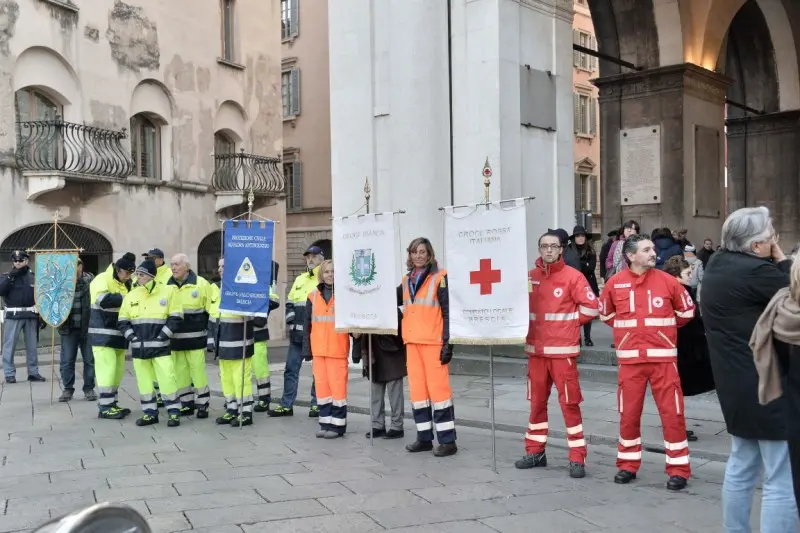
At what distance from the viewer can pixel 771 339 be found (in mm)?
3807

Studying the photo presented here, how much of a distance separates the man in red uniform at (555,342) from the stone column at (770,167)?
1461cm

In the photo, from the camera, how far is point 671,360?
6457mm

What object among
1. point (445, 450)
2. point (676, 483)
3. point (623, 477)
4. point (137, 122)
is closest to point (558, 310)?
point (623, 477)

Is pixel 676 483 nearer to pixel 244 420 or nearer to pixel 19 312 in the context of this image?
pixel 244 420

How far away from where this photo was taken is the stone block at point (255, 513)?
19.0 feet


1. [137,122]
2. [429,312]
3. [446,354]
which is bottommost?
[446,354]

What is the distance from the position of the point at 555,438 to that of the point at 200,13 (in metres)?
20.4

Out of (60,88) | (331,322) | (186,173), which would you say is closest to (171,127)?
(186,173)

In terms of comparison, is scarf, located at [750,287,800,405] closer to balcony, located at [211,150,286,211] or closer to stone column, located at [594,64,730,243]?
stone column, located at [594,64,730,243]

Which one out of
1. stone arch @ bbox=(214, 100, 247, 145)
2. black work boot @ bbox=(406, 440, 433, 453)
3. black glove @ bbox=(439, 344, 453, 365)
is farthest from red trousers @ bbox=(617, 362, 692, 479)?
stone arch @ bbox=(214, 100, 247, 145)

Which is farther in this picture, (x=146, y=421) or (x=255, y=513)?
(x=146, y=421)

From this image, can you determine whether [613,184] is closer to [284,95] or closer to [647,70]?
[647,70]

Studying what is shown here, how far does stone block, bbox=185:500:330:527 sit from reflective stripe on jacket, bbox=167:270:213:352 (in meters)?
4.08

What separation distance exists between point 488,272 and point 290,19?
105ft
